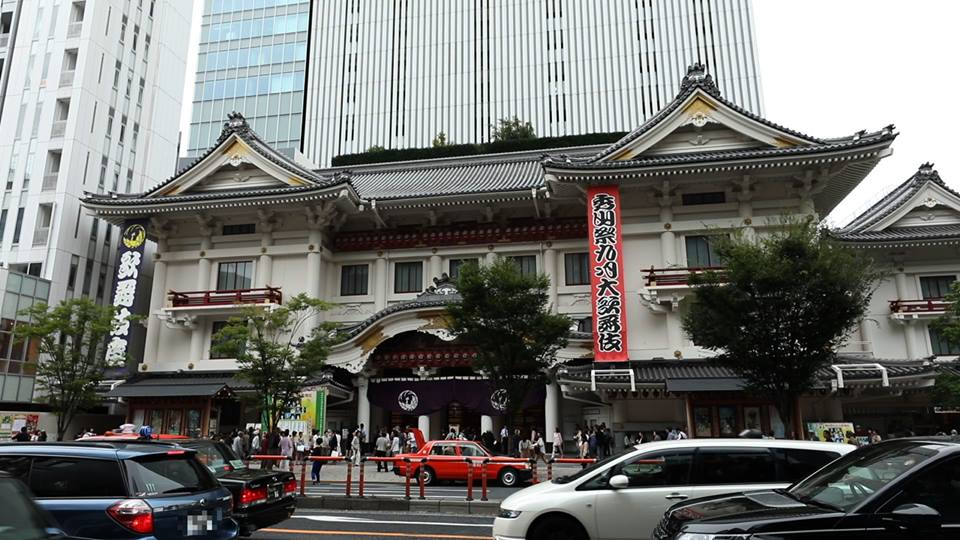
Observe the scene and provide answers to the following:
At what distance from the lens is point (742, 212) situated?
83.2ft

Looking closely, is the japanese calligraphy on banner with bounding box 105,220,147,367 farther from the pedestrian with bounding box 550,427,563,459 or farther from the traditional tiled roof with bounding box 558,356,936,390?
the traditional tiled roof with bounding box 558,356,936,390

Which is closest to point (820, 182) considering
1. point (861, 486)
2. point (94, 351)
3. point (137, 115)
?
point (861, 486)

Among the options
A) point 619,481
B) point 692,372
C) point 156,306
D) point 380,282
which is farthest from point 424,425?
point 619,481

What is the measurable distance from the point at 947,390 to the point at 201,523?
897 inches

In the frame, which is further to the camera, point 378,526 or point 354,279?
point 354,279

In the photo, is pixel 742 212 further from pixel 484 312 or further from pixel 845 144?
pixel 484 312

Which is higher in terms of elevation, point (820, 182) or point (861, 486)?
point (820, 182)

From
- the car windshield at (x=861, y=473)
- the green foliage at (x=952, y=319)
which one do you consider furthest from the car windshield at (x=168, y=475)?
the green foliage at (x=952, y=319)

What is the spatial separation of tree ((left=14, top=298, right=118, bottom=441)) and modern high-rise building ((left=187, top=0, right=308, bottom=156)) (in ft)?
149

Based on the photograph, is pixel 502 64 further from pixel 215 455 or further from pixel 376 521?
pixel 215 455

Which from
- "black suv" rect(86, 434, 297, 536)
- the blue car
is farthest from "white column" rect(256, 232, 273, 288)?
the blue car

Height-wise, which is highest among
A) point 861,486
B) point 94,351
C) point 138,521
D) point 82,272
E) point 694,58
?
point 694,58

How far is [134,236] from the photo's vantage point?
29.5 metres

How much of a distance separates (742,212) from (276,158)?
804 inches
